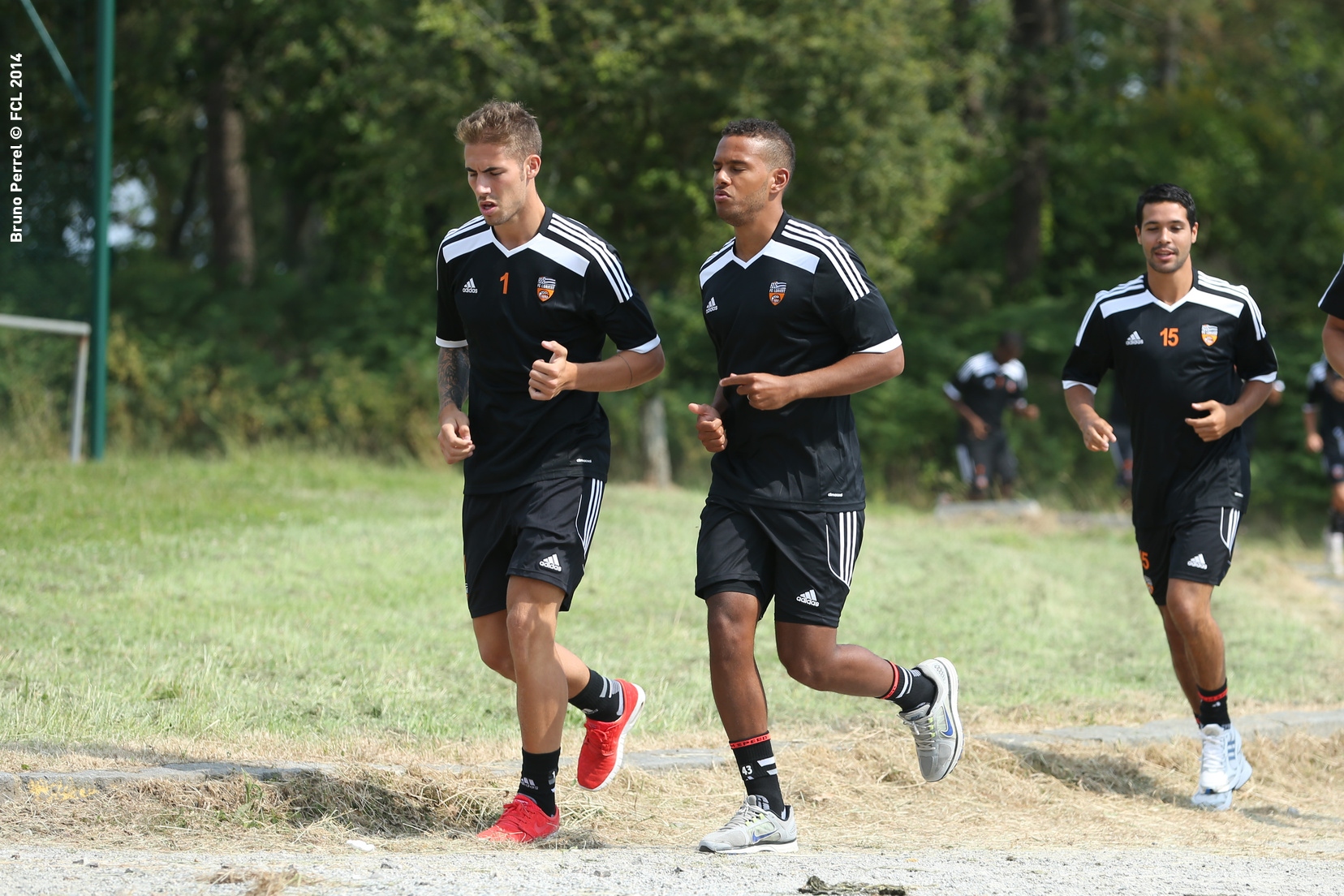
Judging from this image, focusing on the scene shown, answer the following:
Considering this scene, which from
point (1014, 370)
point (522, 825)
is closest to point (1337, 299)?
point (522, 825)

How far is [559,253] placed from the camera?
16.0ft

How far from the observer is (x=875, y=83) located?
52.4 ft

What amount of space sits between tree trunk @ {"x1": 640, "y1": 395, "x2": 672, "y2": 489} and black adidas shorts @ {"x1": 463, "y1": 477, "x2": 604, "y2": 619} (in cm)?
1294

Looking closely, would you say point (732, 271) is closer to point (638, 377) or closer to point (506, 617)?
point (638, 377)

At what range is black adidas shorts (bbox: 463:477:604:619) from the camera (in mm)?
4758

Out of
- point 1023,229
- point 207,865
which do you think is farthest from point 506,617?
point 1023,229

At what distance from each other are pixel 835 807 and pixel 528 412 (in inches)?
81.4

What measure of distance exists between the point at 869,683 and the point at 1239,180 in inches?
734

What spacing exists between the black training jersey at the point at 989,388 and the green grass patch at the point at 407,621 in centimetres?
359

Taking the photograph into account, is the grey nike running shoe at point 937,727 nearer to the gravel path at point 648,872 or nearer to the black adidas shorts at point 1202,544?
the gravel path at point 648,872

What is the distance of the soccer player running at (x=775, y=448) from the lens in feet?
15.6

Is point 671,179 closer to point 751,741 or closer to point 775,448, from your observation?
point 775,448

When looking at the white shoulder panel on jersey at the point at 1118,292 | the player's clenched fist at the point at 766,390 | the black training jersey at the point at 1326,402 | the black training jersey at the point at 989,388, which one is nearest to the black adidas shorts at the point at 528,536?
the player's clenched fist at the point at 766,390

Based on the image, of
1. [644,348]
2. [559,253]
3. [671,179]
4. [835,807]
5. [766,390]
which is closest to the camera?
[766,390]
